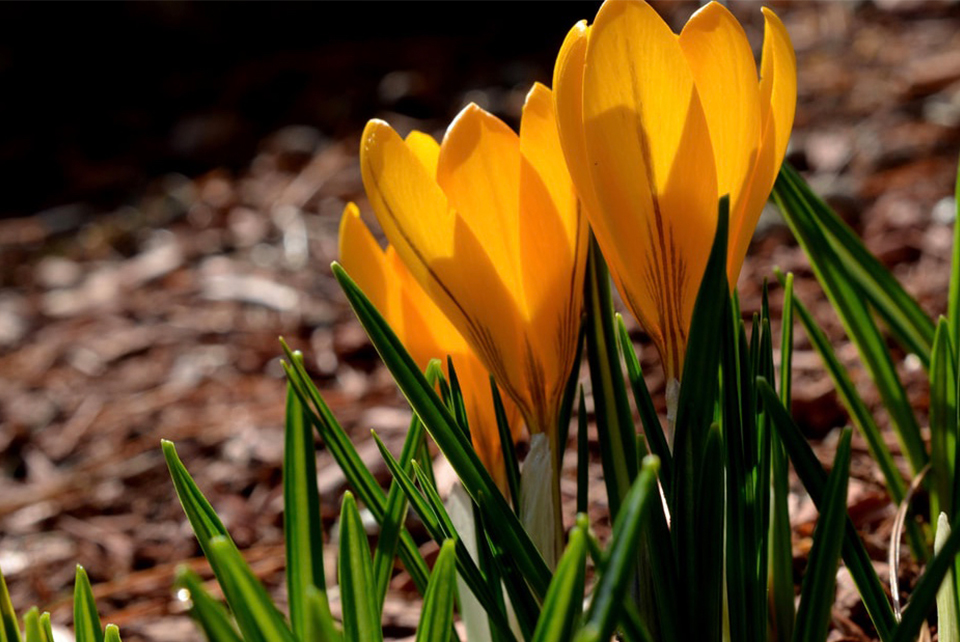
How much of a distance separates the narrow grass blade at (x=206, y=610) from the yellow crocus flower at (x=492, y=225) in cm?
24

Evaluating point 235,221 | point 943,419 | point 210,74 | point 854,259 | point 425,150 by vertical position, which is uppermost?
point 210,74

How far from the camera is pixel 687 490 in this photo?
61 cm

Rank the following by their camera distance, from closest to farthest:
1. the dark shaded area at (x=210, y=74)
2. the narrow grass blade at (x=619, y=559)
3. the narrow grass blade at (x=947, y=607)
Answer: the narrow grass blade at (x=619, y=559), the narrow grass blade at (x=947, y=607), the dark shaded area at (x=210, y=74)

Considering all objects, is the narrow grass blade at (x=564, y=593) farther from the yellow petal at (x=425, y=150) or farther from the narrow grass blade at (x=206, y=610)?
the yellow petal at (x=425, y=150)

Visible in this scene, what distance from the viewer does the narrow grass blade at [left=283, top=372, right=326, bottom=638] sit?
2.35ft

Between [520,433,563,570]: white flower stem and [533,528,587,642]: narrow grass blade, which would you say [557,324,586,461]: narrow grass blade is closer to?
[520,433,563,570]: white flower stem

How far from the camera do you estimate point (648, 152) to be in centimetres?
58

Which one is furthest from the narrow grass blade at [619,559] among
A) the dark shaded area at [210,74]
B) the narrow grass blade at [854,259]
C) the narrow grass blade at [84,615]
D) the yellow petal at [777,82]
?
the dark shaded area at [210,74]

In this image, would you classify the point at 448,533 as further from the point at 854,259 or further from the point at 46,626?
the point at 854,259

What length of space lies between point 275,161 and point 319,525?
241cm

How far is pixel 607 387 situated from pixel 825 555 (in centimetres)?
19

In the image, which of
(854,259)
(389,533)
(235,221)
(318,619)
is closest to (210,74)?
(235,221)

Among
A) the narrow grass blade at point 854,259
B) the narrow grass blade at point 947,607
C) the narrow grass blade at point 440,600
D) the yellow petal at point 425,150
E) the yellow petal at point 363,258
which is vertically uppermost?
the yellow petal at point 425,150

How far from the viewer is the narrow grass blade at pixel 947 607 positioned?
0.67m
